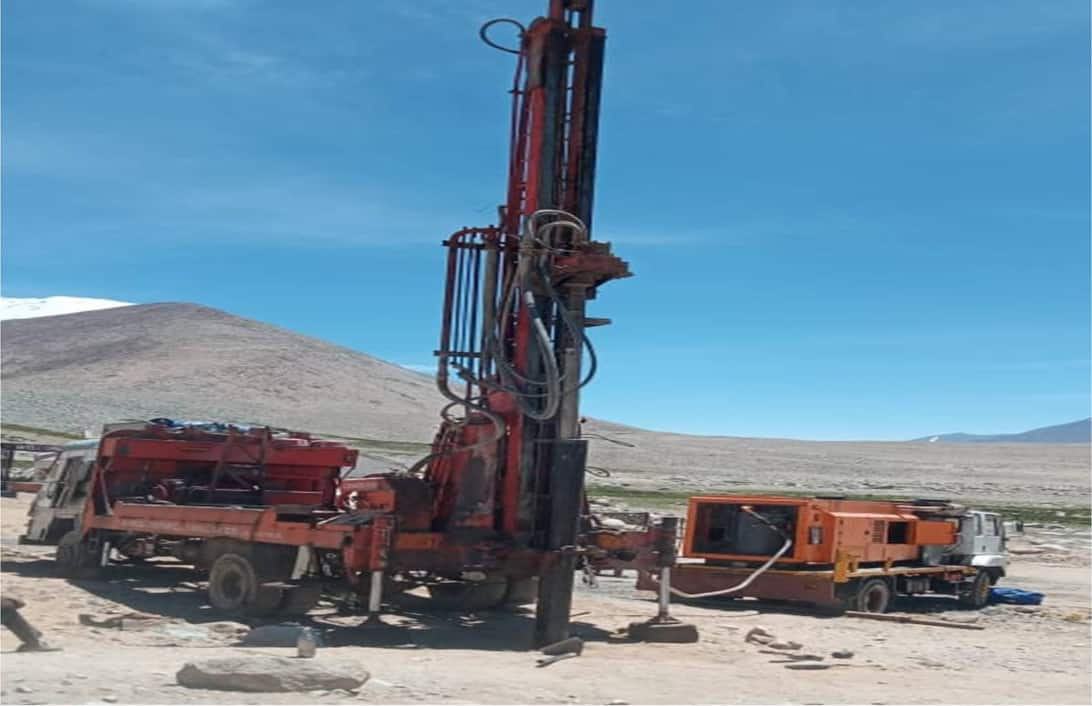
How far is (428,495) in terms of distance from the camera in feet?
47.0

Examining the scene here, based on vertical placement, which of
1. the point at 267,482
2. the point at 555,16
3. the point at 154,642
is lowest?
the point at 154,642

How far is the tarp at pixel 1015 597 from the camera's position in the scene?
2242 centimetres

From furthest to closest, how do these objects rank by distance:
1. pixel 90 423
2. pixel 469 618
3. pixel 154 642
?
1. pixel 90 423
2. pixel 469 618
3. pixel 154 642

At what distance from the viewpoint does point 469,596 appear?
53.4ft

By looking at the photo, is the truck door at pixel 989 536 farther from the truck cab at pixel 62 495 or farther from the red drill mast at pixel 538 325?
the truck cab at pixel 62 495

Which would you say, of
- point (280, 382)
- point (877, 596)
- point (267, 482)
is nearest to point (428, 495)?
point (267, 482)

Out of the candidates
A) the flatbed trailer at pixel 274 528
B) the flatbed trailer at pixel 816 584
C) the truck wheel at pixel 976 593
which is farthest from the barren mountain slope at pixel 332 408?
the flatbed trailer at pixel 274 528

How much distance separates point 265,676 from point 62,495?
10555 mm

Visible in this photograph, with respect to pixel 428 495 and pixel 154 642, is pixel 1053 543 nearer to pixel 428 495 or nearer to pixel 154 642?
pixel 428 495

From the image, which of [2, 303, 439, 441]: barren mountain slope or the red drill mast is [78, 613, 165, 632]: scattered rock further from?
[2, 303, 439, 441]: barren mountain slope

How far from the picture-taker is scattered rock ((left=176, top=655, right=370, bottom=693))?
931 centimetres

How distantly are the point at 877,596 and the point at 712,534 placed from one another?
2.59 metres

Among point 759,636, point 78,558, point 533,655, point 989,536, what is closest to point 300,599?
point 533,655

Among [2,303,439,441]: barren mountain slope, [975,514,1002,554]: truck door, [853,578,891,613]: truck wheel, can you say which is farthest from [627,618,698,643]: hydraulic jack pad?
[2,303,439,441]: barren mountain slope
